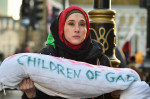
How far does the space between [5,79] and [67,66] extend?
41 cm

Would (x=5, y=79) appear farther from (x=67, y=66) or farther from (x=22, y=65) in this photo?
(x=67, y=66)

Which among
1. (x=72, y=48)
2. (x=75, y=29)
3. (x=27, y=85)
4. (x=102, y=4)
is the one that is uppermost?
(x=102, y=4)

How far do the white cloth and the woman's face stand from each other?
36 centimetres

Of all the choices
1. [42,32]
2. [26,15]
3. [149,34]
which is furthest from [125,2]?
[149,34]

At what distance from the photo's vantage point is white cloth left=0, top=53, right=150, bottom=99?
3.12m

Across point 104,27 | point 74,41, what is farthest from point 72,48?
point 104,27

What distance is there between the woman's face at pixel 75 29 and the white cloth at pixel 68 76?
1.19 ft

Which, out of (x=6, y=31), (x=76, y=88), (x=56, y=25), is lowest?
(x=6, y=31)

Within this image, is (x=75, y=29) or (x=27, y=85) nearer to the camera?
(x=27, y=85)

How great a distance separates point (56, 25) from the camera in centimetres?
370

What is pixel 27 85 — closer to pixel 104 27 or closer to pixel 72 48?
pixel 72 48

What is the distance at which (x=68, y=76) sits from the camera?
3.14m

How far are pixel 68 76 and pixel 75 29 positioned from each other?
47 cm

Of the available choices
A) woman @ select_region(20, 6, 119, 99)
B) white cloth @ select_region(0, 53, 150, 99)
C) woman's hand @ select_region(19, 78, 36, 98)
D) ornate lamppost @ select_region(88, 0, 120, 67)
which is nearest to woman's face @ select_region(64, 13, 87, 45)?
woman @ select_region(20, 6, 119, 99)
